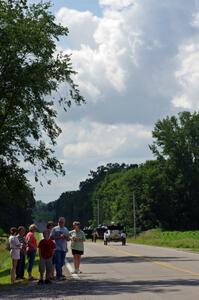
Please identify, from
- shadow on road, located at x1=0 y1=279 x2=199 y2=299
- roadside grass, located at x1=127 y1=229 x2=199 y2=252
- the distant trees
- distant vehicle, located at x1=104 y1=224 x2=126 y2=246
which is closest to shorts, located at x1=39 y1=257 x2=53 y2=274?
shadow on road, located at x1=0 y1=279 x2=199 y2=299

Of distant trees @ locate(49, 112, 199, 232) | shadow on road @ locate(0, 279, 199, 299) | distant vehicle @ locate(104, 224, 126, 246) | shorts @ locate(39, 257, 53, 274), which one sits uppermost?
distant trees @ locate(49, 112, 199, 232)

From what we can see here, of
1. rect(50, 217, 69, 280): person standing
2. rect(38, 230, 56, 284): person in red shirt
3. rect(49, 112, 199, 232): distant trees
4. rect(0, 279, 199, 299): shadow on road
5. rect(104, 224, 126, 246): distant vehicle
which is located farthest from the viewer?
rect(49, 112, 199, 232): distant trees

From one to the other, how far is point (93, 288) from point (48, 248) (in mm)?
3078

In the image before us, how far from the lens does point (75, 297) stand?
633 inches

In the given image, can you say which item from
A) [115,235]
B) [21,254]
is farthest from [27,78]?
[115,235]

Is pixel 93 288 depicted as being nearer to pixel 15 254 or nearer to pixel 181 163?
pixel 15 254

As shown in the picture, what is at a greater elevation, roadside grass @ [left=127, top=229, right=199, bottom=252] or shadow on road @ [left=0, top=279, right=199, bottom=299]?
roadside grass @ [left=127, top=229, right=199, bottom=252]

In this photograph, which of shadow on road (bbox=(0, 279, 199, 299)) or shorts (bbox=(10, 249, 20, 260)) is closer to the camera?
shadow on road (bbox=(0, 279, 199, 299))

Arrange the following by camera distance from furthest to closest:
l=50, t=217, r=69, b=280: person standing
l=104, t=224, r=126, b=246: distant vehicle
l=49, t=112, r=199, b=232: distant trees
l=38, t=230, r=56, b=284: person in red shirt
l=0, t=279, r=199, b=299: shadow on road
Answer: l=49, t=112, r=199, b=232: distant trees
l=104, t=224, r=126, b=246: distant vehicle
l=50, t=217, r=69, b=280: person standing
l=38, t=230, r=56, b=284: person in red shirt
l=0, t=279, r=199, b=299: shadow on road

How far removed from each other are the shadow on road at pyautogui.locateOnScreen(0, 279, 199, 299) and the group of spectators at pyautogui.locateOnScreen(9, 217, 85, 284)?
0.78 m

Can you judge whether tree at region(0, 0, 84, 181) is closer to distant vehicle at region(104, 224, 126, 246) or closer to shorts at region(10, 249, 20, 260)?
shorts at region(10, 249, 20, 260)

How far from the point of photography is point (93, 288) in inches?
727

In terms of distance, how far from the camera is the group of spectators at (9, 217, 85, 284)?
2112 centimetres

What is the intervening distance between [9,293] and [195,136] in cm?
11056
